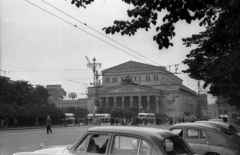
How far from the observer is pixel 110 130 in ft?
19.6

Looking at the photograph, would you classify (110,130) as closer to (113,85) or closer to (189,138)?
(189,138)

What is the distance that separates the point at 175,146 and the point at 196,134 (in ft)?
13.5

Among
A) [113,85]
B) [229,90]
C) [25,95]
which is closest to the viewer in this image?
[229,90]

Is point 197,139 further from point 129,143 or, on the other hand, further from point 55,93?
point 55,93

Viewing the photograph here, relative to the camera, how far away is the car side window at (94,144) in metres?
5.95

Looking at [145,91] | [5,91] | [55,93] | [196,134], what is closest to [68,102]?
[55,93]

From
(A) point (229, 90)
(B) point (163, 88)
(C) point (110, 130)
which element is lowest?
(C) point (110, 130)

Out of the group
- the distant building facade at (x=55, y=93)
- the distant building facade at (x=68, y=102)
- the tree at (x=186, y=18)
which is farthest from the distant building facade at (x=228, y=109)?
the distant building facade at (x=55, y=93)

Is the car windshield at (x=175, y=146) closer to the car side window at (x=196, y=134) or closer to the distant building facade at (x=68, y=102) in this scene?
the car side window at (x=196, y=134)

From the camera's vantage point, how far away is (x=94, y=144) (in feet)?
20.1

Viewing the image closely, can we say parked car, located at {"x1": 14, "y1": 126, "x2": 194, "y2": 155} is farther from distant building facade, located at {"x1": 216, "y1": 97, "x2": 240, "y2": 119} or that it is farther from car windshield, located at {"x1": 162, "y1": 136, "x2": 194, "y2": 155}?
distant building facade, located at {"x1": 216, "y1": 97, "x2": 240, "y2": 119}

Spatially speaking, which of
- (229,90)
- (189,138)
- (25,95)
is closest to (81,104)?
(25,95)

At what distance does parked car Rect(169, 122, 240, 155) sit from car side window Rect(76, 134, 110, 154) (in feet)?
14.0

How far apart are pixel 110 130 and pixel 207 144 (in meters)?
4.42
